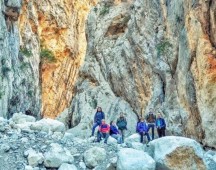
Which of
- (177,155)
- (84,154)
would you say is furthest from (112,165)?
(177,155)

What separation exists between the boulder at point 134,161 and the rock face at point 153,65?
6741mm

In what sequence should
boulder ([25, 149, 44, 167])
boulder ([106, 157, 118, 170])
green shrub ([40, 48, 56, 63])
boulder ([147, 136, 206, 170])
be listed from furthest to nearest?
green shrub ([40, 48, 56, 63]) → boulder ([25, 149, 44, 167]) → boulder ([106, 157, 118, 170]) → boulder ([147, 136, 206, 170])

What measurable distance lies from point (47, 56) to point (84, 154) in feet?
116

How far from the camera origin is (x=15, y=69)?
33250mm

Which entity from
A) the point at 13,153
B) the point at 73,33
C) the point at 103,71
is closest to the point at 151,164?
the point at 13,153

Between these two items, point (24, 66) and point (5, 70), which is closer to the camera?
point (5, 70)

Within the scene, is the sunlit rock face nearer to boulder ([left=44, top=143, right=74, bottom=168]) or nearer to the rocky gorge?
the rocky gorge

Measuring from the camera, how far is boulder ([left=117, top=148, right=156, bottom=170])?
10688 millimetres

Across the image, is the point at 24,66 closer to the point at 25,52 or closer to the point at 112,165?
the point at 25,52

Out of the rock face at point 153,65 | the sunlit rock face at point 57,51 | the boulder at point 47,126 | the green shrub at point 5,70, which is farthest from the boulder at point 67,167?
the sunlit rock face at point 57,51

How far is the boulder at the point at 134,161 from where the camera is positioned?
421 inches

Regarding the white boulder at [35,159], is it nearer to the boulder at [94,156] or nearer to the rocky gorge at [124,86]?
the rocky gorge at [124,86]

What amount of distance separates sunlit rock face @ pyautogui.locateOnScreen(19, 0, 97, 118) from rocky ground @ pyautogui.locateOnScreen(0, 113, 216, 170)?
3216cm

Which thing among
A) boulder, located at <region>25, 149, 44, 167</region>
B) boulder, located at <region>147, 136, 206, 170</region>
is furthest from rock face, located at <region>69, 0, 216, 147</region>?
boulder, located at <region>25, 149, 44, 167</region>
